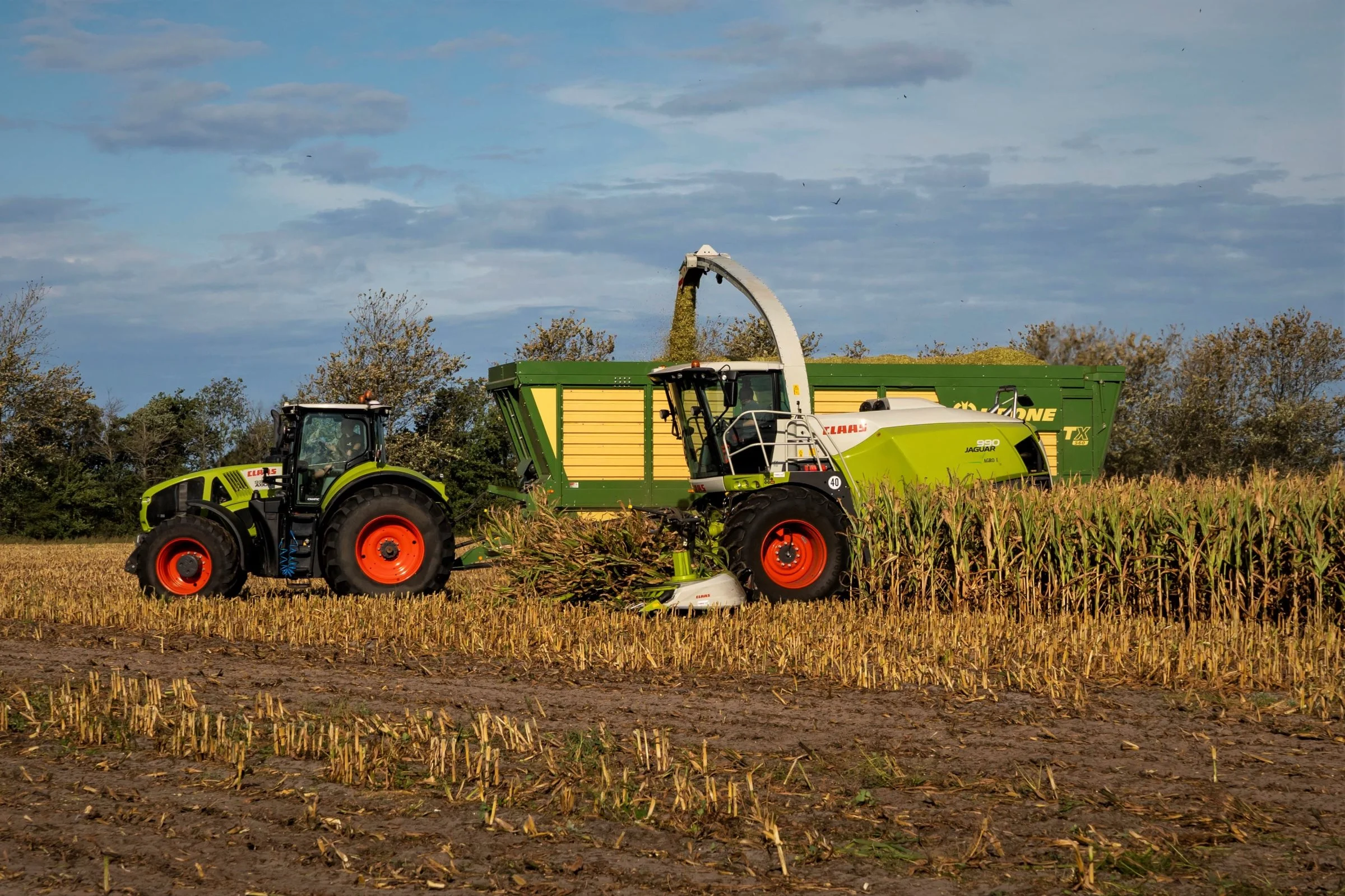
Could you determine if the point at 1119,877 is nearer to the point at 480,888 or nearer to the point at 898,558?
the point at 480,888

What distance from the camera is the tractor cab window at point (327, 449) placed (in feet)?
37.3

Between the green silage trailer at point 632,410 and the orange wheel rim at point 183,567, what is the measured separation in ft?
13.0

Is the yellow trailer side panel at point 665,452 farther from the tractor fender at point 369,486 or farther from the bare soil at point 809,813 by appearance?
the bare soil at point 809,813

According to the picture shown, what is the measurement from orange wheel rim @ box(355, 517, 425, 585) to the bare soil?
13.6 ft

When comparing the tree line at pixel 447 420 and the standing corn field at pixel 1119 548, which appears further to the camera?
the tree line at pixel 447 420

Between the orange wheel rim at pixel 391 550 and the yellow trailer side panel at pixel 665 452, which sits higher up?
the yellow trailer side panel at pixel 665 452

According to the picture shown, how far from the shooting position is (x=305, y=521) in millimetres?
11336

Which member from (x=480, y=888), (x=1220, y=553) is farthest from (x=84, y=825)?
(x=1220, y=553)

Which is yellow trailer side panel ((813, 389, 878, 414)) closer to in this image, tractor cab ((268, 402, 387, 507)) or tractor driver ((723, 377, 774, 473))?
tractor driver ((723, 377, 774, 473))

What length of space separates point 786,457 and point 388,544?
370 centimetres

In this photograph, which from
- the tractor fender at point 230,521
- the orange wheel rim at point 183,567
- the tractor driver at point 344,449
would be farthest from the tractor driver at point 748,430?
the orange wheel rim at point 183,567

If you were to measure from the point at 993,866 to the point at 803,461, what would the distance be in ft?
24.0

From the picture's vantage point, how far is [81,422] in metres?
33.3

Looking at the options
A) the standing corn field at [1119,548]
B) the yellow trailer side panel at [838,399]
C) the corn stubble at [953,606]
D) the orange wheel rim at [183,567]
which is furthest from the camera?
the yellow trailer side panel at [838,399]
